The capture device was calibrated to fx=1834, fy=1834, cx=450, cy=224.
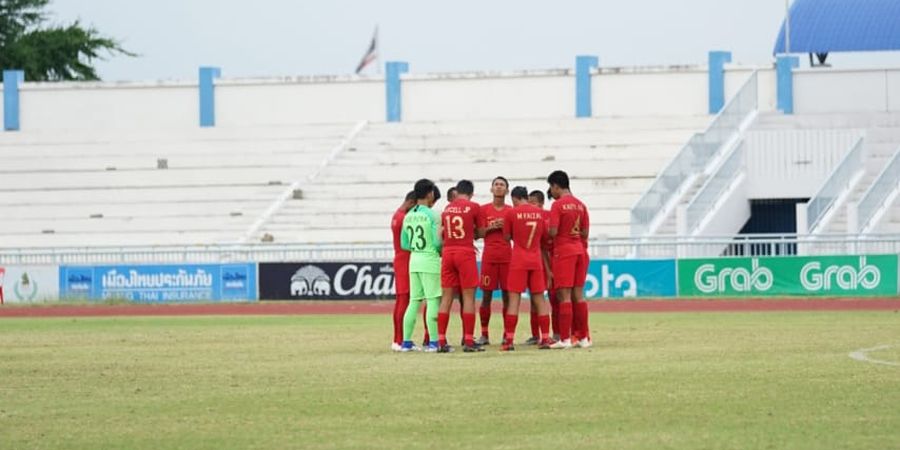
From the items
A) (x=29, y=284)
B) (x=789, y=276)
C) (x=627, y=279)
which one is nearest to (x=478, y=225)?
(x=627, y=279)

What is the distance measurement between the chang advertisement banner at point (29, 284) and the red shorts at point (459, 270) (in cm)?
2089

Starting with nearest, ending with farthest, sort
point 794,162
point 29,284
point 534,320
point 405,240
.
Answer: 1. point 405,240
2. point 534,320
3. point 29,284
4. point 794,162

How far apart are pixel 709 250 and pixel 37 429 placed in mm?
26641

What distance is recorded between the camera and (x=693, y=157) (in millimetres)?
45688

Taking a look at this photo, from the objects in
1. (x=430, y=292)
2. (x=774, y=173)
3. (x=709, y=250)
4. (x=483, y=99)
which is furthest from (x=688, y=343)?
(x=483, y=99)

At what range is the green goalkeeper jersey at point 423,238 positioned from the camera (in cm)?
2031

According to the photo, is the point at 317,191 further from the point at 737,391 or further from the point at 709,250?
the point at 737,391

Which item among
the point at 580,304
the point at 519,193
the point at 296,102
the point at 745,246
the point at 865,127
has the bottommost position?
the point at 580,304

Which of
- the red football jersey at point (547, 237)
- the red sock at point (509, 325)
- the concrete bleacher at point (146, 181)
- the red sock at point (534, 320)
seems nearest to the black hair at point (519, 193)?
the red football jersey at point (547, 237)

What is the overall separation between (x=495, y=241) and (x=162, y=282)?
19.8 meters

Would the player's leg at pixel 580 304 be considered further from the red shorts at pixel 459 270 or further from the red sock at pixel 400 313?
the red sock at pixel 400 313

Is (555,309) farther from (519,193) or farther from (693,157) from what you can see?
(693,157)

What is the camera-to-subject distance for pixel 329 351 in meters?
21.2

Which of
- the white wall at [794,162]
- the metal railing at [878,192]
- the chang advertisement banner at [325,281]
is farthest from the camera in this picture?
the white wall at [794,162]
